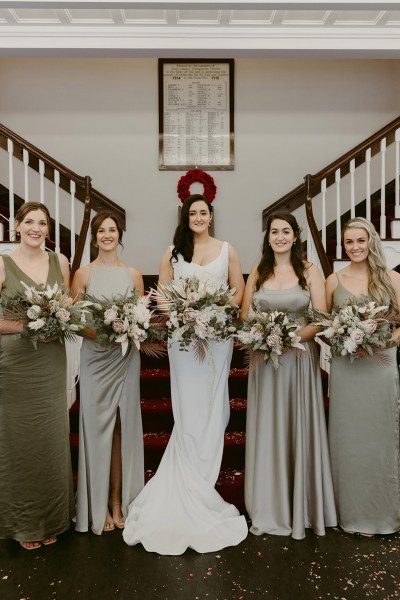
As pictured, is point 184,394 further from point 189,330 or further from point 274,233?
point 274,233

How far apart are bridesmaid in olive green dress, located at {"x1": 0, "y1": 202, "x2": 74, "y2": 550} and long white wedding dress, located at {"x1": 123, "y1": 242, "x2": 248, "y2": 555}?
1.73 feet

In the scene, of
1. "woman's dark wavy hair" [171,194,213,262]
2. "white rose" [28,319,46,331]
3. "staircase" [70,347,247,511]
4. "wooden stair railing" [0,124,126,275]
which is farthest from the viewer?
"wooden stair railing" [0,124,126,275]

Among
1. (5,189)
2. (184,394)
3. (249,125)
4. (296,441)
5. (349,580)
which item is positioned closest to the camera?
(349,580)

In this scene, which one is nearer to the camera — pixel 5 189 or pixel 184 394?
pixel 184 394

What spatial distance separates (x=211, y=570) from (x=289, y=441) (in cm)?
87

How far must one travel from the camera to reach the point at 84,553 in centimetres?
287

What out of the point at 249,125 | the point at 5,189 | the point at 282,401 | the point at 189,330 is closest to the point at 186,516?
the point at 282,401

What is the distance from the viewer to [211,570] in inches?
105

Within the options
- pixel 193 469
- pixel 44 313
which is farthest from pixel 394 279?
pixel 44 313

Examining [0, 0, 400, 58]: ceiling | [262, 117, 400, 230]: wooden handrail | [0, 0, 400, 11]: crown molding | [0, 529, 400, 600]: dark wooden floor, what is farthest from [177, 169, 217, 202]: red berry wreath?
[0, 529, 400, 600]: dark wooden floor

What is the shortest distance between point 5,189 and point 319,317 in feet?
15.8

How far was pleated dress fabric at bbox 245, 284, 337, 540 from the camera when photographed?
10.0 ft

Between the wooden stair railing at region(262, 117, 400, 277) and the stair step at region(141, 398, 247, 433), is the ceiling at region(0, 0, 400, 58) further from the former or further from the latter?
the stair step at region(141, 398, 247, 433)

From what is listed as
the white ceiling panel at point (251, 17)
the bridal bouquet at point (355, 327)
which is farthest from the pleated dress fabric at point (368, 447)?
the white ceiling panel at point (251, 17)
